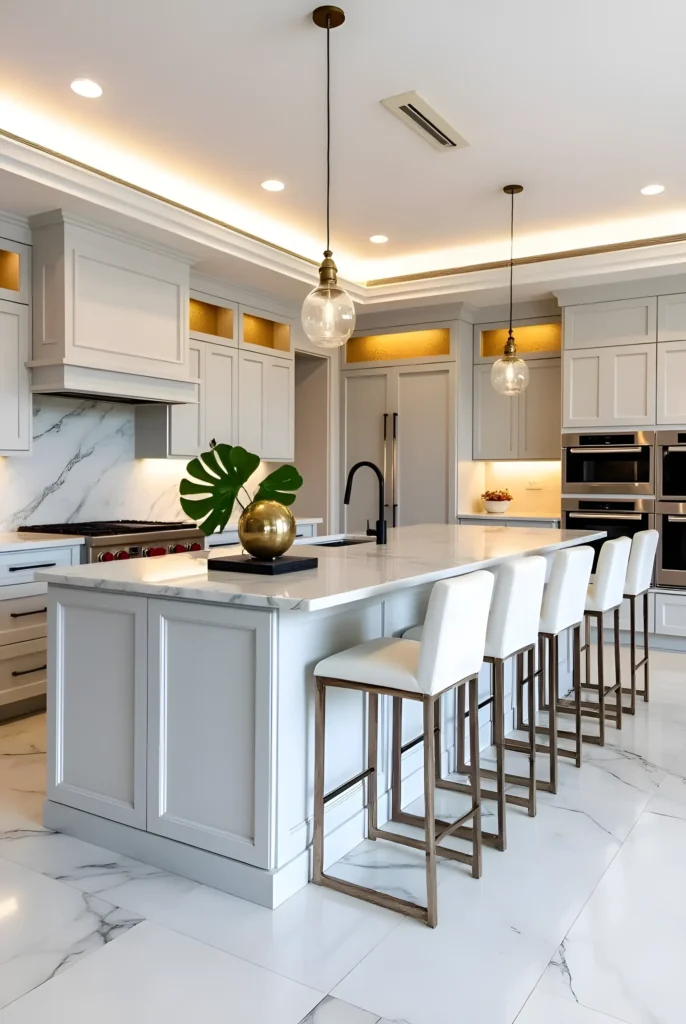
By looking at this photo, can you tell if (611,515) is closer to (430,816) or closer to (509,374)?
(509,374)

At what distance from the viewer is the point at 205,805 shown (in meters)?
2.28

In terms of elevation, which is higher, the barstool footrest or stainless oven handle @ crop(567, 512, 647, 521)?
stainless oven handle @ crop(567, 512, 647, 521)

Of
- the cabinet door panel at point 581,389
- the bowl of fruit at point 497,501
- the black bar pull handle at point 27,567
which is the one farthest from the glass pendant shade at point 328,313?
the bowl of fruit at point 497,501

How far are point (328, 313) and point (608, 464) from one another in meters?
3.34

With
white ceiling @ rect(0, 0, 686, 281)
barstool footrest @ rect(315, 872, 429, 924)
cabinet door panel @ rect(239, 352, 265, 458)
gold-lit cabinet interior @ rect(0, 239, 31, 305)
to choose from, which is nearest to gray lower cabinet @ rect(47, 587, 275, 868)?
barstool footrest @ rect(315, 872, 429, 924)

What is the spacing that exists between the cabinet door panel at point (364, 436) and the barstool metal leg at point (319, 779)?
4530 mm

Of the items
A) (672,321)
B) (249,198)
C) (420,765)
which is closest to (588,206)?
(672,321)

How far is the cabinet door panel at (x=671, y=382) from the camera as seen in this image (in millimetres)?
5309

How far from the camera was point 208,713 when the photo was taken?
2.27 meters

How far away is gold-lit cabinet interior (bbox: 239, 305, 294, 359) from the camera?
5.87 metres

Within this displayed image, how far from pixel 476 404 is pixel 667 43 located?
366 cm

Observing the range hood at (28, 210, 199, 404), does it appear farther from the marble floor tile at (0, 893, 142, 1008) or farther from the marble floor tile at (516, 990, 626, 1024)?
the marble floor tile at (516, 990, 626, 1024)

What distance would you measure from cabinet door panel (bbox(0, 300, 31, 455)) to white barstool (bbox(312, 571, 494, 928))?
8.69ft

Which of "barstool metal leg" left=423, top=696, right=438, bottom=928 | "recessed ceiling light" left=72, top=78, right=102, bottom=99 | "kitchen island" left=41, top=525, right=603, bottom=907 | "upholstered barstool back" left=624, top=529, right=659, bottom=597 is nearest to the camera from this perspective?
"barstool metal leg" left=423, top=696, right=438, bottom=928
